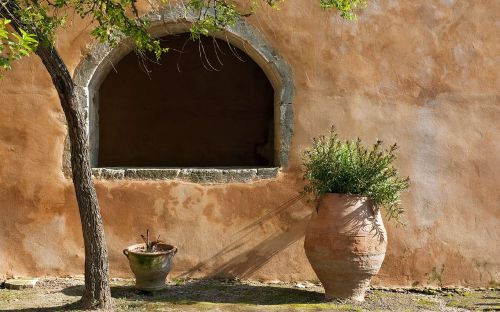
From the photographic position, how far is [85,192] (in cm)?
451

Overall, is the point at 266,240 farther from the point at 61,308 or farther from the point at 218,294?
the point at 61,308

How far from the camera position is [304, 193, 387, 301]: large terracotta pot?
4965mm

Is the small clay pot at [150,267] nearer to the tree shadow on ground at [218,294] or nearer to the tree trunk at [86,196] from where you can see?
the tree shadow on ground at [218,294]

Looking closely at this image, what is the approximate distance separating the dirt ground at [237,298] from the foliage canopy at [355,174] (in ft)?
2.58

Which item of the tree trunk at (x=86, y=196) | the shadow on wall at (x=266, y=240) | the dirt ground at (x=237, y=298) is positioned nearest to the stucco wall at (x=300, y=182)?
the shadow on wall at (x=266, y=240)

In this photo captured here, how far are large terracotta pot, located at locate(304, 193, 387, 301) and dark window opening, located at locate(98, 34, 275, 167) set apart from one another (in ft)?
10.8

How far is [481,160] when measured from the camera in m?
5.74

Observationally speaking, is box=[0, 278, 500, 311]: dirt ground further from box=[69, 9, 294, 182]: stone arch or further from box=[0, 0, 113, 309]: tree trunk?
box=[69, 9, 294, 182]: stone arch

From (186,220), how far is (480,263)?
264 cm

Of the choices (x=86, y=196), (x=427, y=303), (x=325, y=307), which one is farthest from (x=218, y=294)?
(x=427, y=303)

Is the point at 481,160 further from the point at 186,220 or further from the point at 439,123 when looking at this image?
the point at 186,220

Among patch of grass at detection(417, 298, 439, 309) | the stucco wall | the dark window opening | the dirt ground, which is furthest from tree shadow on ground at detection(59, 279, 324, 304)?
the dark window opening

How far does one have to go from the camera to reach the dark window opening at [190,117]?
8328mm

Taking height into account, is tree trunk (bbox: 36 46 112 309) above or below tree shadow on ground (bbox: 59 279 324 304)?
above
